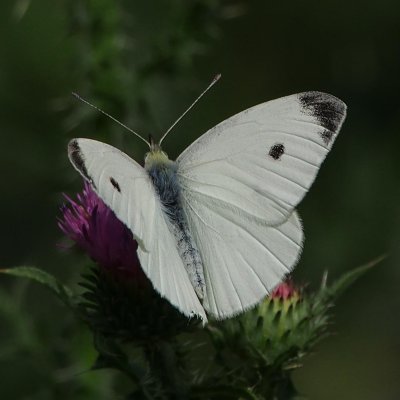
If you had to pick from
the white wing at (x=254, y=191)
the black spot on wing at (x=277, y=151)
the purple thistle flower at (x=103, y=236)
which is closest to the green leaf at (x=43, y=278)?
the purple thistle flower at (x=103, y=236)

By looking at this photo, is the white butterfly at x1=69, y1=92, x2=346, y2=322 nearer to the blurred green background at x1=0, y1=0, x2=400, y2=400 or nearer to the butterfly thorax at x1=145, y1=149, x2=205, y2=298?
the butterfly thorax at x1=145, y1=149, x2=205, y2=298

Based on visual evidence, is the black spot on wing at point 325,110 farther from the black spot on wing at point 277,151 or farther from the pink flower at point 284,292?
the pink flower at point 284,292

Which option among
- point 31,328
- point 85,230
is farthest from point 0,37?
point 85,230

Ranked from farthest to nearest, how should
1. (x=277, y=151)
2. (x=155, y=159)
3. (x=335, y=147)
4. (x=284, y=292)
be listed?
1. (x=335, y=147)
2. (x=284, y=292)
3. (x=155, y=159)
4. (x=277, y=151)

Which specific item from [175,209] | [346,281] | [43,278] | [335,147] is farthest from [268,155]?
[335,147]

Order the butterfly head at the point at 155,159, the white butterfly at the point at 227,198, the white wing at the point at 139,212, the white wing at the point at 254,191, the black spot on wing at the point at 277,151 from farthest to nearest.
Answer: the butterfly head at the point at 155,159
the black spot on wing at the point at 277,151
the white wing at the point at 254,191
the white butterfly at the point at 227,198
the white wing at the point at 139,212

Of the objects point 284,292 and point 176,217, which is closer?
point 176,217

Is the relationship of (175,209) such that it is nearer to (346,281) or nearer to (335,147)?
(346,281)
